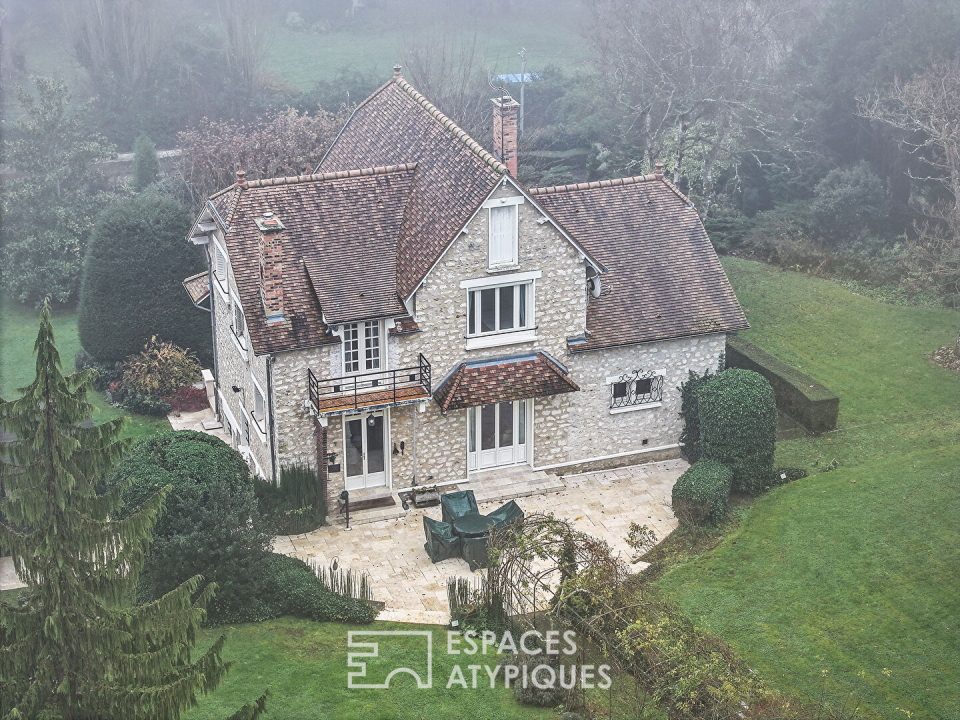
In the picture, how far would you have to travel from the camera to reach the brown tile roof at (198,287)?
41156 millimetres

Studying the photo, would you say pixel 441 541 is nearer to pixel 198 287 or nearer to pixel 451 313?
pixel 451 313

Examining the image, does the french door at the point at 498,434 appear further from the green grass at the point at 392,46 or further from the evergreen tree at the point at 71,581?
the green grass at the point at 392,46

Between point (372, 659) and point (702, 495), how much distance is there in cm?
1067

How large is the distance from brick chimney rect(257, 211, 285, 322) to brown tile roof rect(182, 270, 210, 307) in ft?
22.4

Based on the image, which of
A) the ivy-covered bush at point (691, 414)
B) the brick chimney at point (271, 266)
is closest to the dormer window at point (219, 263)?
the brick chimney at point (271, 266)

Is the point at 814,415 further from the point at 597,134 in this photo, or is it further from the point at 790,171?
the point at 597,134

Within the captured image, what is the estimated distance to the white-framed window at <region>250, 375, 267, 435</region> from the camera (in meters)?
36.2

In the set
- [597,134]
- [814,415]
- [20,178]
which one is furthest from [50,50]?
[814,415]

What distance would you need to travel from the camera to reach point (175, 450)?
32.4 m

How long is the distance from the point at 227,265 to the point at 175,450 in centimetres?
717

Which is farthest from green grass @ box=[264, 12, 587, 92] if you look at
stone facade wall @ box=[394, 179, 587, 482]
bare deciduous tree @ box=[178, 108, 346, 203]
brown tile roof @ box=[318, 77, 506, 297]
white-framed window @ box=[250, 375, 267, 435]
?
white-framed window @ box=[250, 375, 267, 435]

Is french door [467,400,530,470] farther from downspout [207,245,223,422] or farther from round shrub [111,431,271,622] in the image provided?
downspout [207,245,223,422]

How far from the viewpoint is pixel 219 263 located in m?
38.9

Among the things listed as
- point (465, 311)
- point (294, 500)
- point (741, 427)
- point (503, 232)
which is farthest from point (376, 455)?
point (741, 427)
